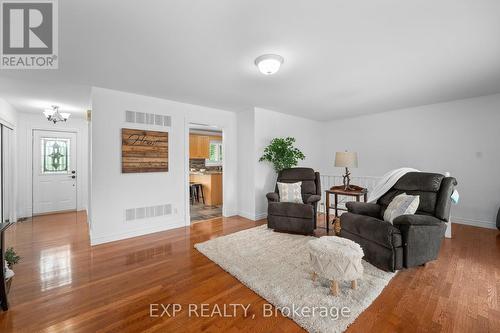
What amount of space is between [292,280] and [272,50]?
8.05 feet

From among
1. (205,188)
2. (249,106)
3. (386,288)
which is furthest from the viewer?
(205,188)

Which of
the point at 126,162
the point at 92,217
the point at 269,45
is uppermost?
the point at 269,45

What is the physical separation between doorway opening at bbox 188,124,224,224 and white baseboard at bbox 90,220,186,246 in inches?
19.1

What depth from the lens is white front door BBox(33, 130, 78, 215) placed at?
5145 millimetres

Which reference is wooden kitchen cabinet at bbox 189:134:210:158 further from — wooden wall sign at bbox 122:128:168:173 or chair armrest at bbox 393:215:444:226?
chair armrest at bbox 393:215:444:226

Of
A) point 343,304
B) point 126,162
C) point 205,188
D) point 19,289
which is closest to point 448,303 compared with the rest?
point 343,304

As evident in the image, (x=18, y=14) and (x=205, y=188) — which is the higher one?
(x=18, y=14)

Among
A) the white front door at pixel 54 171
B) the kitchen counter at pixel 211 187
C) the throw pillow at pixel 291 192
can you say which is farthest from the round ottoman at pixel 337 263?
the white front door at pixel 54 171

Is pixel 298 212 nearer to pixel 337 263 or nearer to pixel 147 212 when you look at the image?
pixel 337 263

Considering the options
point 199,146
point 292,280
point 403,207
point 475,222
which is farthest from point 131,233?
point 475,222

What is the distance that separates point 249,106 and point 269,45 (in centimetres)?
239

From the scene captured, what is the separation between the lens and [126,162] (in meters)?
3.58

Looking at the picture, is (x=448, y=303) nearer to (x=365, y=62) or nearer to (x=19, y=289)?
(x=365, y=62)

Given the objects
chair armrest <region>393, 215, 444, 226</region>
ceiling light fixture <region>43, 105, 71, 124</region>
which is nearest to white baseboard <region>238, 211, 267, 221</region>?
chair armrest <region>393, 215, 444, 226</region>
